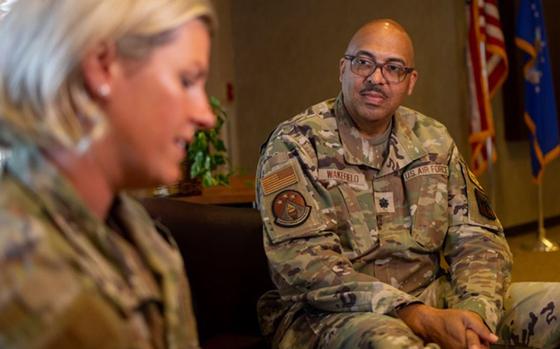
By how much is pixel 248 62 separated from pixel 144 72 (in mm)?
5150

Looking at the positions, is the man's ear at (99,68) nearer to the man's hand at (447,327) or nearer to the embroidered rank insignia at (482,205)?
the man's hand at (447,327)

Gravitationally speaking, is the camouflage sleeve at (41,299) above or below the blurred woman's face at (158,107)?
below

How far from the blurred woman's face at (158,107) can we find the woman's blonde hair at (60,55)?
0.07ft

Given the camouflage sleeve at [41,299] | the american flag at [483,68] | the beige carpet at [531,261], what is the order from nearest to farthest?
1. the camouflage sleeve at [41,299]
2. the beige carpet at [531,261]
3. the american flag at [483,68]

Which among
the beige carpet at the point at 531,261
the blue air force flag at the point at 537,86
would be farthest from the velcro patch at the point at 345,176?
the blue air force flag at the point at 537,86

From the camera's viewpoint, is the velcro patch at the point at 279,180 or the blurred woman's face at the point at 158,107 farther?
the velcro patch at the point at 279,180

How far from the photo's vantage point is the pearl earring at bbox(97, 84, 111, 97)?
71cm

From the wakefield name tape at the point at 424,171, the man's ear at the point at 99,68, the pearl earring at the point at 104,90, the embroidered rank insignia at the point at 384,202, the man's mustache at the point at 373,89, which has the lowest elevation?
the embroidered rank insignia at the point at 384,202

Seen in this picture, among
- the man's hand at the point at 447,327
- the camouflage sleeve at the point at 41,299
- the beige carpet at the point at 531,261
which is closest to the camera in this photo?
the camouflage sleeve at the point at 41,299

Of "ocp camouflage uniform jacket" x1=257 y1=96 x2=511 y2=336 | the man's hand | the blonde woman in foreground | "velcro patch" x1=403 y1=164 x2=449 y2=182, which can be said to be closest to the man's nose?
"ocp camouflage uniform jacket" x1=257 y1=96 x2=511 y2=336

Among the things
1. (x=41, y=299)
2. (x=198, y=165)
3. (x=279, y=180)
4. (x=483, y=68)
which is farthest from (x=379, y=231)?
(x=483, y=68)

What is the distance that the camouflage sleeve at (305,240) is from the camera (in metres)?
1.69

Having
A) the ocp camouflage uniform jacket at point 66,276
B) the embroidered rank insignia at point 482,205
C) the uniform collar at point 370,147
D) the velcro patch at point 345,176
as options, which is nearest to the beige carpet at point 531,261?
the embroidered rank insignia at point 482,205

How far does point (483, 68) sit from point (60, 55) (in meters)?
4.36
